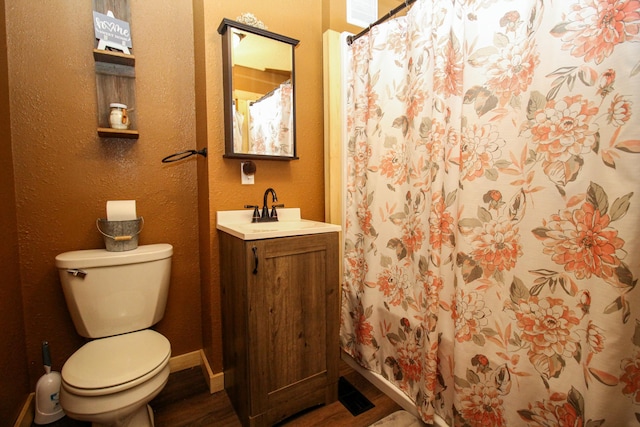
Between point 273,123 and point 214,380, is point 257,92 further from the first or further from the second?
point 214,380

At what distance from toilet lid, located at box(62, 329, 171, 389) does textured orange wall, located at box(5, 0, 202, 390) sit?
0.41 metres

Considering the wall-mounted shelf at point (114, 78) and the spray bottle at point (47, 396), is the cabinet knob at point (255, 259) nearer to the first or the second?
the wall-mounted shelf at point (114, 78)

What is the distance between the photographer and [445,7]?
3.82 ft

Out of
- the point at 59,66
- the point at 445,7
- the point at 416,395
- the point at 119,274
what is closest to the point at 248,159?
the point at 119,274

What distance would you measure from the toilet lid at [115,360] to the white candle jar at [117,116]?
1.05m

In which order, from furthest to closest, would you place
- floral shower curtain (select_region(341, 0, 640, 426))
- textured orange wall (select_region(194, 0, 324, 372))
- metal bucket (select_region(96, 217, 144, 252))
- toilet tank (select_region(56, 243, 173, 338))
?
textured orange wall (select_region(194, 0, 324, 372)) < metal bucket (select_region(96, 217, 144, 252)) < toilet tank (select_region(56, 243, 173, 338)) < floral shower curtain (select_region(341, 0, 640, 426))

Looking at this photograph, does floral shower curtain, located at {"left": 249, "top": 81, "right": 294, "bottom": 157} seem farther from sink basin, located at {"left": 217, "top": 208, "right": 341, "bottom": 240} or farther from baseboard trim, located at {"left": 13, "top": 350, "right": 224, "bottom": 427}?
baseboard trim, located at {"left": 13, "top": 350, "right": 224, "bottom": 427}

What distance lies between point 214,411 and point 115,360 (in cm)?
59

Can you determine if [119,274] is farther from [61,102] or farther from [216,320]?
[61,102]

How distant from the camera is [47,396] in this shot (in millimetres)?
1390

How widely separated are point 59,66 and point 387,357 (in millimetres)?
2246

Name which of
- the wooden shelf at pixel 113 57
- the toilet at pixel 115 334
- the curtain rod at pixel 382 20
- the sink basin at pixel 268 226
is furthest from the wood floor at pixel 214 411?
the curtain rod at pixel 382 20

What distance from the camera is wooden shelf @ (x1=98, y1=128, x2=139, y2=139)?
1.47 metres

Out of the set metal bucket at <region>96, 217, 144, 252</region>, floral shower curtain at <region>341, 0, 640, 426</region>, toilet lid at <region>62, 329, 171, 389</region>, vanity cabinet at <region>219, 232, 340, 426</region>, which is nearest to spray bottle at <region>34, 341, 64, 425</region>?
toilet lid at <region>62, 329, 171, 389</region>
